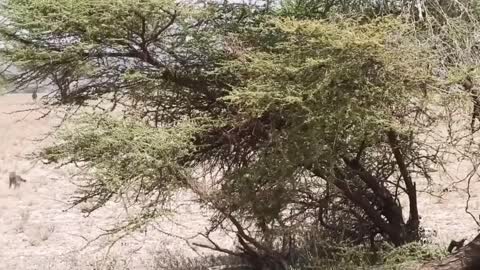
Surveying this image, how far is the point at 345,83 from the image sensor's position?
31.4ft

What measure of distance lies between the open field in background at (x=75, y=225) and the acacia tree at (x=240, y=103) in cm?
182

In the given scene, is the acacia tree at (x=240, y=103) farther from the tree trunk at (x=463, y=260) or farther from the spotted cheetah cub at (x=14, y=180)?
the spotted cheetah cub at (x=14, y=180)

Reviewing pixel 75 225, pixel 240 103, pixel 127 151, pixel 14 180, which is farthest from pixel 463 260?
pixel 14 180

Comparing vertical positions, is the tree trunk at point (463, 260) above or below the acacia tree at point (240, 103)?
below

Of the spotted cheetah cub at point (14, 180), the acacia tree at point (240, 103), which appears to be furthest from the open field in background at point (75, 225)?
the acacia tree at point (240, 103)

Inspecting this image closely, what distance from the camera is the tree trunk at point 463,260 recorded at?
952cm

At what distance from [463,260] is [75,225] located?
14.9m

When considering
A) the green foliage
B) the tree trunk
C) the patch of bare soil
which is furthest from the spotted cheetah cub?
the tree trunk

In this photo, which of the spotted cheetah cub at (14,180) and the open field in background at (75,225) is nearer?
the open field in background at (75,225)

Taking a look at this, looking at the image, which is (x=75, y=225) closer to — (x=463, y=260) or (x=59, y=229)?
(x=59, y=229)

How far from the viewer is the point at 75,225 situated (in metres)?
22.6

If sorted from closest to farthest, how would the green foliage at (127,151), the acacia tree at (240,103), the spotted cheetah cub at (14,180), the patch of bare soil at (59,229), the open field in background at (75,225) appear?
1. the acacia tree at (240,103)
2. the green foliage at (127,151)
3. the patch of bare soil at (59,229)
4. the open field in background at (75,225)
5. the spotted cheetah cub at (14,180)

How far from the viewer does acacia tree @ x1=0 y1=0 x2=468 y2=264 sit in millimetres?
9516

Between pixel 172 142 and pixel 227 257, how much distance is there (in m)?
6.90
